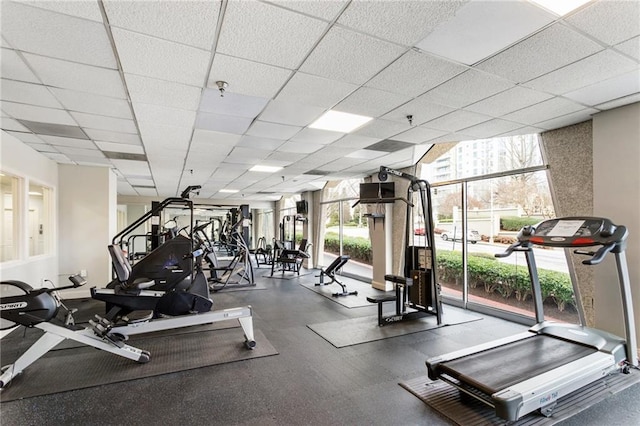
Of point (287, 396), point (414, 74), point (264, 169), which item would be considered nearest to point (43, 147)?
point (264, 169)

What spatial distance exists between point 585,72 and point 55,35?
3813 mm

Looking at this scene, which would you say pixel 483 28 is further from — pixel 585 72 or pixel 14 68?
pixel 14 68

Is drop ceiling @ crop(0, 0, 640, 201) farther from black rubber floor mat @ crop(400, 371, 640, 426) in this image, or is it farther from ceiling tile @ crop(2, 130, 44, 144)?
black rubber floor mat @ crop(400, 371, 640, 426)

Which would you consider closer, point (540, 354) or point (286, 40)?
point (286, 40)

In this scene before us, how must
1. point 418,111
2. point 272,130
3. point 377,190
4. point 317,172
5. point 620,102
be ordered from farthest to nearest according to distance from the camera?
1. point 317,172
2. point 377,190
3. point 272,130
4. point 418,111
5. point 620,102

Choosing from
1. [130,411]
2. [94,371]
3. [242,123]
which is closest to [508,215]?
[242,123]

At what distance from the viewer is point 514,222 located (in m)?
4.74

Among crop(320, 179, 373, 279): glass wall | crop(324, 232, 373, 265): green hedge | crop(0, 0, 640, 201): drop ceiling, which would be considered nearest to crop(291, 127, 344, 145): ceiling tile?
crop(0, 0, 640, 201): drop ceiling

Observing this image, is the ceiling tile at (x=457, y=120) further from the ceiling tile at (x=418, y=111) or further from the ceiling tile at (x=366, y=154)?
the ceiling tile at (x=366, y=154)

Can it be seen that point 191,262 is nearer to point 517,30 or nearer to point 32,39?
point 32,39

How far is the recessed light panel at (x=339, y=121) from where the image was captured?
3.45 m

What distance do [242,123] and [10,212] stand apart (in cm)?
364

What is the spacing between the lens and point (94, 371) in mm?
2998

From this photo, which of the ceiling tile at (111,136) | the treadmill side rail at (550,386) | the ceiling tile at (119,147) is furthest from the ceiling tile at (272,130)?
the treadmill side rail at (550,386)
